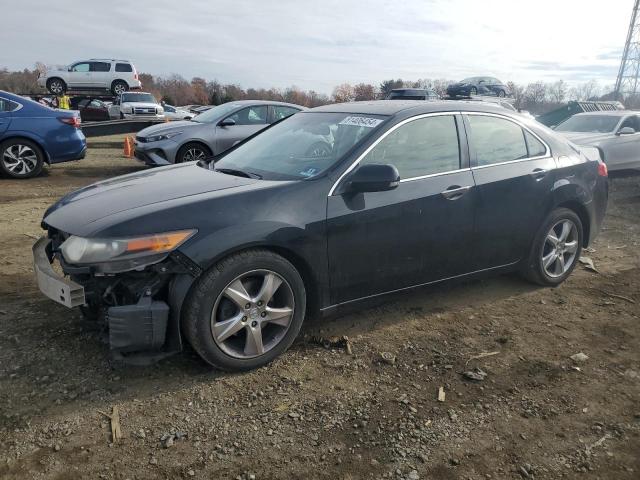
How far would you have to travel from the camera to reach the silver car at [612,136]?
1040 cm

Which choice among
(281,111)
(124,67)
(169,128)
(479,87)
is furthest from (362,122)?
(124,67)

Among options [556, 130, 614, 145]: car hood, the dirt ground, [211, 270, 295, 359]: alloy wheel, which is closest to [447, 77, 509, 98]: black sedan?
[556, 130, 614, 145]: car hood

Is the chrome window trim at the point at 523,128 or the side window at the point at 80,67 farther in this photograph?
the side window at the point at 80,67

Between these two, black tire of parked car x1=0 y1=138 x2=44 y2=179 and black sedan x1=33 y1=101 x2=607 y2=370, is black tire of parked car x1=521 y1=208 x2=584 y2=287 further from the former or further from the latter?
black tire of parked car x1=0 y1=138 x2=44 y2=179

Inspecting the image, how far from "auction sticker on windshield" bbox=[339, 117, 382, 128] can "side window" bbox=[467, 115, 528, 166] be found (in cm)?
87

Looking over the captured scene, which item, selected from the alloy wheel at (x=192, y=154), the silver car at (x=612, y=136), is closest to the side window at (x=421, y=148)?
the alloy wheel at (x=192, y=154)

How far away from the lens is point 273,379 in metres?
3.21

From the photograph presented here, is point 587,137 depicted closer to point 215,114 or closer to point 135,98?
point 215,114

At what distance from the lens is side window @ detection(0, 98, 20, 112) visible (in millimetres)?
9383

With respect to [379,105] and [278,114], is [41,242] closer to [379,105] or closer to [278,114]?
[379,105]

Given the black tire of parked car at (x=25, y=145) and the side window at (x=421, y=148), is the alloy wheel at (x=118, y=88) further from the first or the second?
the side window at (x=421, y=148)

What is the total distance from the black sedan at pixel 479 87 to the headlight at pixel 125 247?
22.0 m

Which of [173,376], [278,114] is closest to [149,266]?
[173,376]

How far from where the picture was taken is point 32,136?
31.4 feet
